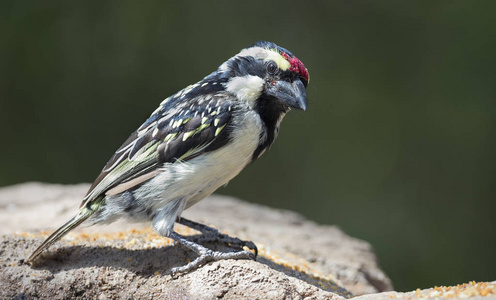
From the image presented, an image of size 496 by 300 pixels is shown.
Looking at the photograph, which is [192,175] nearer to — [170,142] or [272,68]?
[170,142]

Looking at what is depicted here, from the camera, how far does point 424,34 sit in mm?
8391

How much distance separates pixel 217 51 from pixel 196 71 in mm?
419

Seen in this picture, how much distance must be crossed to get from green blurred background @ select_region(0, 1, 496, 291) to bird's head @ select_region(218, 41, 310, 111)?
4.50m

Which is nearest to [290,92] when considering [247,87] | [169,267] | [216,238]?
[247,87]

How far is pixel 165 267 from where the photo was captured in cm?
357

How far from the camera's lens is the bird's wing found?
11.9ft

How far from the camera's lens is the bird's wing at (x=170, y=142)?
363 centimetres

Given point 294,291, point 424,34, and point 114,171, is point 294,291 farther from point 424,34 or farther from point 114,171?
point 424,34

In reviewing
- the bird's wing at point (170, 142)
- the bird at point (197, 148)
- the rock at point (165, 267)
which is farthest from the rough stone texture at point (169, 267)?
the bird's wing at point (170, 142)

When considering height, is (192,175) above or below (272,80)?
below

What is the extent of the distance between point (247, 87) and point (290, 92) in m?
0.27

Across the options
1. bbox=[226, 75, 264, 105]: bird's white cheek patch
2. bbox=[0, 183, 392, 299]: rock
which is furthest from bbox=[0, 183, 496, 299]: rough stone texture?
bbox=[226, 75, 264, 105]: bird's white cheek patch

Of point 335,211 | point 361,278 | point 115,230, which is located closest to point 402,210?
point 335,211

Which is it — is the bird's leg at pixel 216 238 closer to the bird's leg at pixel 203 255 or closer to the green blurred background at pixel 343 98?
the bird's leg at pixel 203 255
